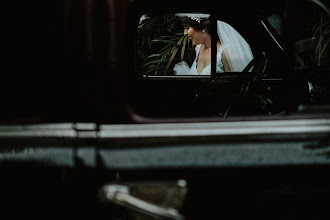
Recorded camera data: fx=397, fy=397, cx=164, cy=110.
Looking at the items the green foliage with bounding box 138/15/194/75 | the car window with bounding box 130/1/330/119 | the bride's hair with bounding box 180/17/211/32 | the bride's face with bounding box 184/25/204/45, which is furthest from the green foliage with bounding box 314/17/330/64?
the green foliage with bounding box 138/15/194/75

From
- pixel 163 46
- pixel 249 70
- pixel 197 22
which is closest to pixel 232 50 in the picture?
pixel 197 22

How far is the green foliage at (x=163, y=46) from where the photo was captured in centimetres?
358

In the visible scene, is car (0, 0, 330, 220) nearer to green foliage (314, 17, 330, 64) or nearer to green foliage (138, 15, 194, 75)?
green foliage (314, 17, 330, 64)

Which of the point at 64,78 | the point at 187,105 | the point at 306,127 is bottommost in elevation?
the point at 187,105

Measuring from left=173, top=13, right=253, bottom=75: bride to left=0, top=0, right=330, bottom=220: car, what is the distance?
1.79 meters

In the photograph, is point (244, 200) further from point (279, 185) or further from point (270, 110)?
point (270, 110)

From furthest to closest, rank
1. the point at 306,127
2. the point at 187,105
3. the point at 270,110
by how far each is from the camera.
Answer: the point at 187,105 < the point at 270,110 < the point at 306,127

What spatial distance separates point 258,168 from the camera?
104cm

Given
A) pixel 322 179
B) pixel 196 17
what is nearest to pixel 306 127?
pixel 322 179

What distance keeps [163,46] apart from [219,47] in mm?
1492

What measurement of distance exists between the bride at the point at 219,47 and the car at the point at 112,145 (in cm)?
179

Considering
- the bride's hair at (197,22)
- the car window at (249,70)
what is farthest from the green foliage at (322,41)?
the bride's hair at (197,22)

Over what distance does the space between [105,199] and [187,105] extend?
1833 millimetres

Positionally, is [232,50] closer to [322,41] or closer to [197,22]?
[197,22]
